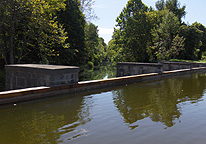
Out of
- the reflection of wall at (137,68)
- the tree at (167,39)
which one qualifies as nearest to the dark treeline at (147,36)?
the tree at (167,39)

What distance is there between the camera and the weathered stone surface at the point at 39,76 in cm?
852

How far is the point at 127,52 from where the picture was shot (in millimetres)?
39062

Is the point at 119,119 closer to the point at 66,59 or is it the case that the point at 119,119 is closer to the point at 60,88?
the point at 60,88

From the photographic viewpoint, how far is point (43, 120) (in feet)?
18.9

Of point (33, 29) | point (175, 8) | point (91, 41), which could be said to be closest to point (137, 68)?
point (33, 29)

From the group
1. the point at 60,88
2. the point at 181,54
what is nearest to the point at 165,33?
the point at 181,54

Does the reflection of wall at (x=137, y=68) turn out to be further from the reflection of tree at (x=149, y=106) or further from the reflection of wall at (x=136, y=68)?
the reflection of tree at (x=149, y=106)

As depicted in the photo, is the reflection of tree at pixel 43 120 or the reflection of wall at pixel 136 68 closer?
the reflection of tree at pixel 43 120

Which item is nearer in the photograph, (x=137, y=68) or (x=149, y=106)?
(x=149, y=106)

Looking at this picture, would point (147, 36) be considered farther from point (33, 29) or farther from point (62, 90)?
point (62, 90)

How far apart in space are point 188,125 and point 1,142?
4.87 m

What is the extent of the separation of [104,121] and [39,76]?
4.48 metres

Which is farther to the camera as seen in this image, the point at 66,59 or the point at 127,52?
the point at 127,52

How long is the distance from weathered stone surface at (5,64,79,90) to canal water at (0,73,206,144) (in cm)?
90
